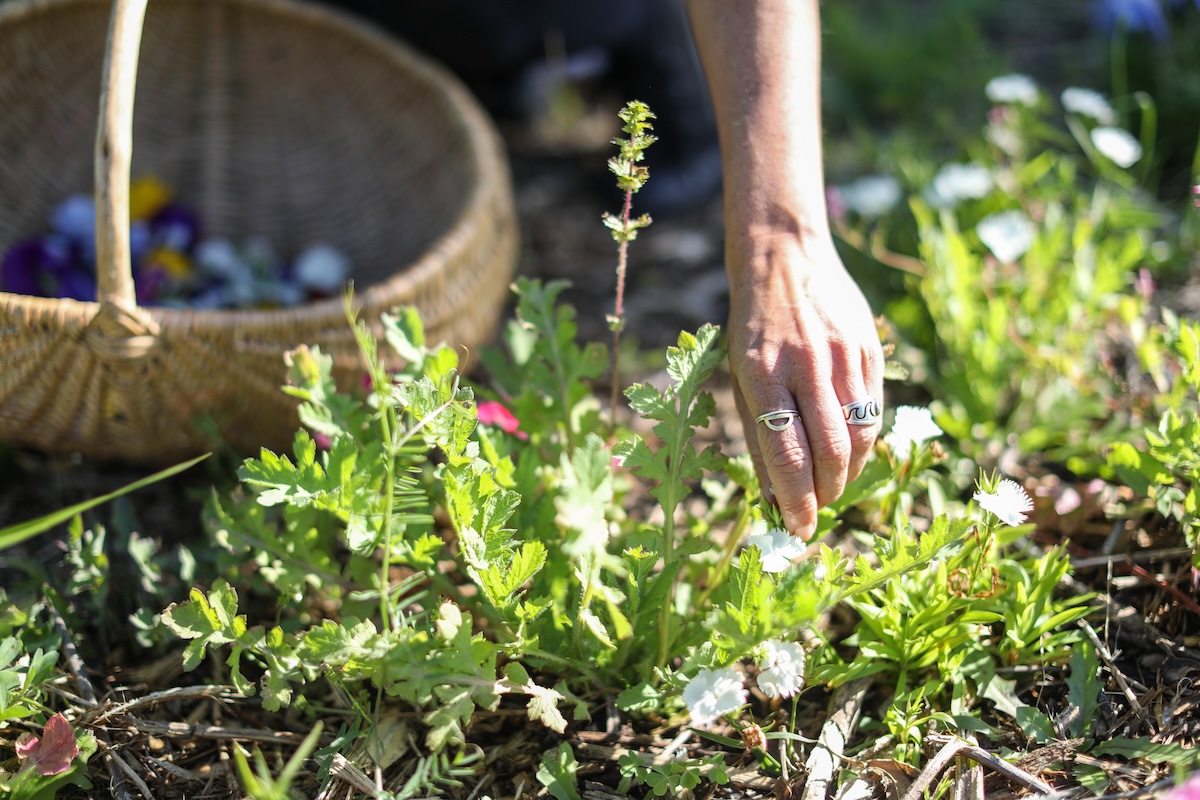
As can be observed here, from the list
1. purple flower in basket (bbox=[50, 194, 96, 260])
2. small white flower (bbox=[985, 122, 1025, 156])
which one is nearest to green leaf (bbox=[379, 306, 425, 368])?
purple flower in basket (bbox=[50, 194, 96, 260])

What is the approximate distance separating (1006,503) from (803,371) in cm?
23

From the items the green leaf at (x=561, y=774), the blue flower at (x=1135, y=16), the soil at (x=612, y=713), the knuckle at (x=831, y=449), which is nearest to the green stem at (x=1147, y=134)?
the blue flower at (x=1135, y=16)

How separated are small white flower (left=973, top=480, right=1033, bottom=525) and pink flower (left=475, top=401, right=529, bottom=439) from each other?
1.76 ft

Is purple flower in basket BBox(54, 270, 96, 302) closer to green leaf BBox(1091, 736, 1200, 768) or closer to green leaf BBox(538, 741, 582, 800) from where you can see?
green leaf BBox(538, 741, 582, 800)

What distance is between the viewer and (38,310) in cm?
110

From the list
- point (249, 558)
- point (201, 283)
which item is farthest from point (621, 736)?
point (201, 283)

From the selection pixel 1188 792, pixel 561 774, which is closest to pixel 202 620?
pixel 561 774

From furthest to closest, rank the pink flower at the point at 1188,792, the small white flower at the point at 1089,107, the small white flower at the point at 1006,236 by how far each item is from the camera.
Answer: the small white flower at the point at 1089,107 → the small white flower at the point at 1006,236 → the pink flower at the point at 1188,792

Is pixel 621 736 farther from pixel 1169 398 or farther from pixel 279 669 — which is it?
pixel 1169 398

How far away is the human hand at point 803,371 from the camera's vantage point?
0.92 meters

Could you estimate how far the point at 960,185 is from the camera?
1667 millimetres

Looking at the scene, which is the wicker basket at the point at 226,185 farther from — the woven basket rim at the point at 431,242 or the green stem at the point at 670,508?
the green stem at the point at 670,508

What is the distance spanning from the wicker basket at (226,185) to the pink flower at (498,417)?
24 centimetres

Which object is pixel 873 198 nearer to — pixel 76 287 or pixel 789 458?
pixel 789 458
